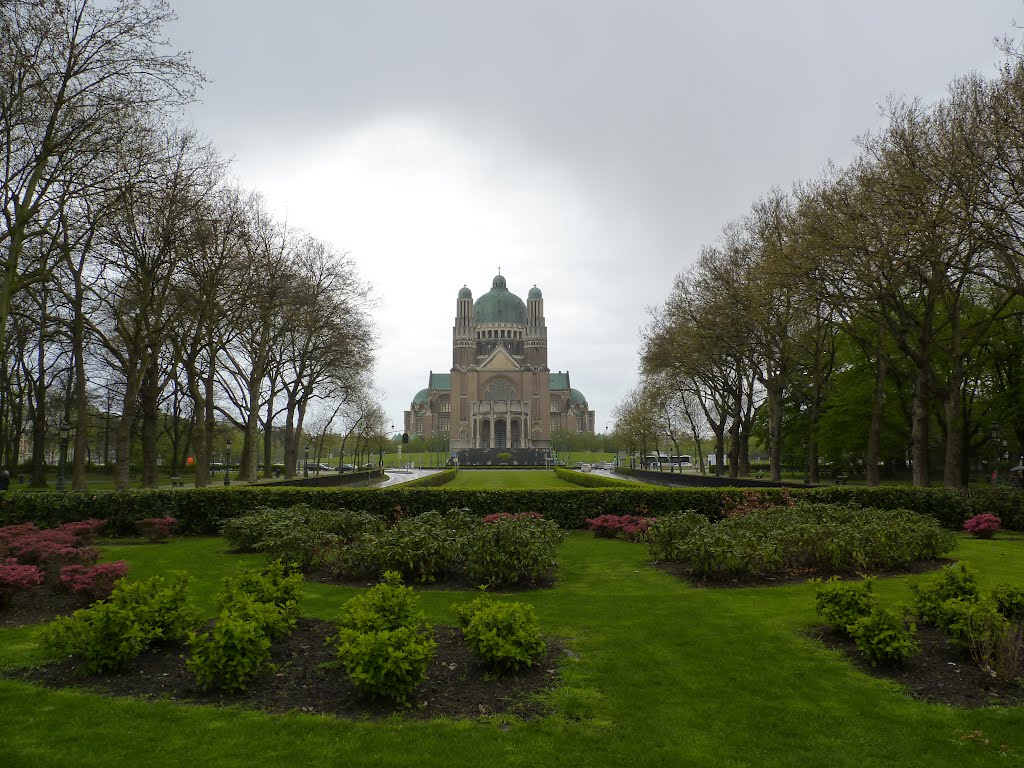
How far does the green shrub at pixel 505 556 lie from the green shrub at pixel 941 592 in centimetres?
492

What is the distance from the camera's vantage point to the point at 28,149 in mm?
16641

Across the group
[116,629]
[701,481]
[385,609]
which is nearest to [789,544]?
[385,609]

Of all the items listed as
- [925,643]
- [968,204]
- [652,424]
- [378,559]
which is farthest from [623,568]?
[652,424]

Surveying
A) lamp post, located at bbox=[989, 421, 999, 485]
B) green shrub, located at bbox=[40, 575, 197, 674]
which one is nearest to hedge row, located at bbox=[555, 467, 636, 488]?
lamp post, located at bbox=[989, 421, 999, 485]

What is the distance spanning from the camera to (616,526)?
15703 millimetres

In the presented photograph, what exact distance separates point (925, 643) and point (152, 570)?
11917 mm

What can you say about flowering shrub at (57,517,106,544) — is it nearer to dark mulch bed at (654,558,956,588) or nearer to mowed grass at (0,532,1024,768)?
mowed grass at (0,532,1024,768)

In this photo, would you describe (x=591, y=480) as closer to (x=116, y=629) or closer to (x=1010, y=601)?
(x=1010, y=601)

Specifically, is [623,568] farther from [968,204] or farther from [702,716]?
[968,204]

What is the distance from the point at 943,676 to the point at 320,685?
5.87 m

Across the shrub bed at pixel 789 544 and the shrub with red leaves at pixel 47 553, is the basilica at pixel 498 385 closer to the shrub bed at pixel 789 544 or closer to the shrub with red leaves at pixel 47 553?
the shrub bed at pixel 789 544

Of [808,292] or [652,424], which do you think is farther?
[652,424]

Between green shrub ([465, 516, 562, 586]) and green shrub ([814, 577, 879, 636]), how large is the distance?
4.07 metres

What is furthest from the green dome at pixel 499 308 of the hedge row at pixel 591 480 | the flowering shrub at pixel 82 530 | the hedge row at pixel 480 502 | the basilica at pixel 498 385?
the flowering shrub at pixel 82 530
